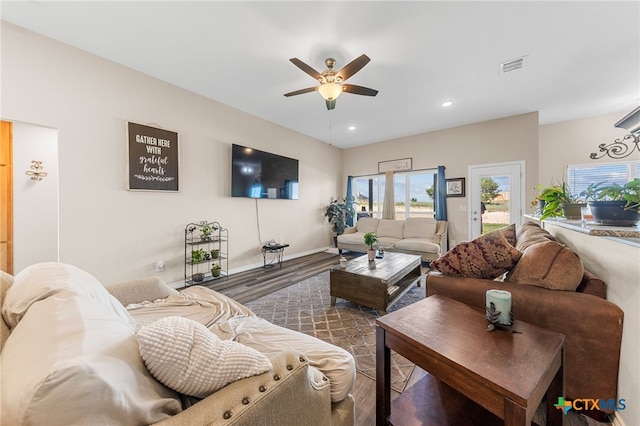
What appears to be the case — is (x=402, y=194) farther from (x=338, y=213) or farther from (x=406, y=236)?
(x=338, y=213)

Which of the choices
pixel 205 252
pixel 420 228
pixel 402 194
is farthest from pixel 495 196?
pixel 205 252

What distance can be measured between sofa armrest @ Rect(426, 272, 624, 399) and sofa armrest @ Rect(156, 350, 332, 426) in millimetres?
1293

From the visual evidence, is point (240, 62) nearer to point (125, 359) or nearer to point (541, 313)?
point (125, 359)

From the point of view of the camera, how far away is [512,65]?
2.80m

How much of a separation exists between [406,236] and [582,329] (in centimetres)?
392

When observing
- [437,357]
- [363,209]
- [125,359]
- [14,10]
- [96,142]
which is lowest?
[437,357]

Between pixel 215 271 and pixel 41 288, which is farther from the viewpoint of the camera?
pixel 215 271

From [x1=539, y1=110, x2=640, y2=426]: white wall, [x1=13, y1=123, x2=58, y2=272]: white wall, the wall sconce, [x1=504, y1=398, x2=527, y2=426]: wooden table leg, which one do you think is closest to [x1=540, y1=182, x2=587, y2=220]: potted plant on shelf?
[x1=539, y1=110, x2=640, y2=426]: white wall

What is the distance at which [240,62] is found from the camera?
2.79 metres

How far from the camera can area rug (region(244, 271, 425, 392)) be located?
5.86 feet

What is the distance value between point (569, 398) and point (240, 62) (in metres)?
3.95

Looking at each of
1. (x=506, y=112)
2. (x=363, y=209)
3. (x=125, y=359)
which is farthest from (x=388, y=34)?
(x=363, y=209)

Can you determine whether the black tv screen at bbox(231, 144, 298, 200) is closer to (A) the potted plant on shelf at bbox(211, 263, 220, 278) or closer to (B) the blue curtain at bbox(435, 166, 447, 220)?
(A) the potted plant on shelf at bbox(211, 263, 220, 278)

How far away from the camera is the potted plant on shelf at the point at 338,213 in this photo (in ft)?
20.0
